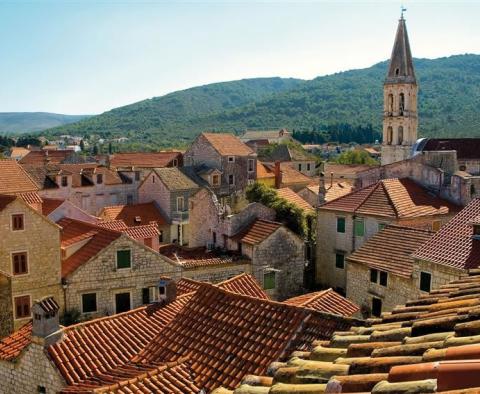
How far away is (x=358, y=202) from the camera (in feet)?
102

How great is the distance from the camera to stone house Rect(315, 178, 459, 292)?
29.3 m

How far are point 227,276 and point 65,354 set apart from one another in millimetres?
14998

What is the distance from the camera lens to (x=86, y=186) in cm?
4997

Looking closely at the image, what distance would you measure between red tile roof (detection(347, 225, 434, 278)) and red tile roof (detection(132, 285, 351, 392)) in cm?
1006

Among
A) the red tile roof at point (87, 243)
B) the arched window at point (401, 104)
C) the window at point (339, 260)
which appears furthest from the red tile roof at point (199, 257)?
the arched window at point (401, 104)

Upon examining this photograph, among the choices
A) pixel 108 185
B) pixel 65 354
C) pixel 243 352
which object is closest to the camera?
pixel 243 352

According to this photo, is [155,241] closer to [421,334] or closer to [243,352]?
[243,352]

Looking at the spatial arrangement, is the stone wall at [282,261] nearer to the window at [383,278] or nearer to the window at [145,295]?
the window at [145,295]

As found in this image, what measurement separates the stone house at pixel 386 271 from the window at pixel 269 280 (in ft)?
18.3

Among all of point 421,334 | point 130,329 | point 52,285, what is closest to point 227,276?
point 52,285

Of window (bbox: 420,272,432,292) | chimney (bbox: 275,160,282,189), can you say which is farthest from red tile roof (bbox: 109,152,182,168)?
window (bbox: 420,272,432,292)

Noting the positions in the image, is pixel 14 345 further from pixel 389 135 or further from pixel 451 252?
pixel 389 135

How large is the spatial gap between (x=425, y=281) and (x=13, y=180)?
21808mm

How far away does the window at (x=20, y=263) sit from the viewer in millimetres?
23641
